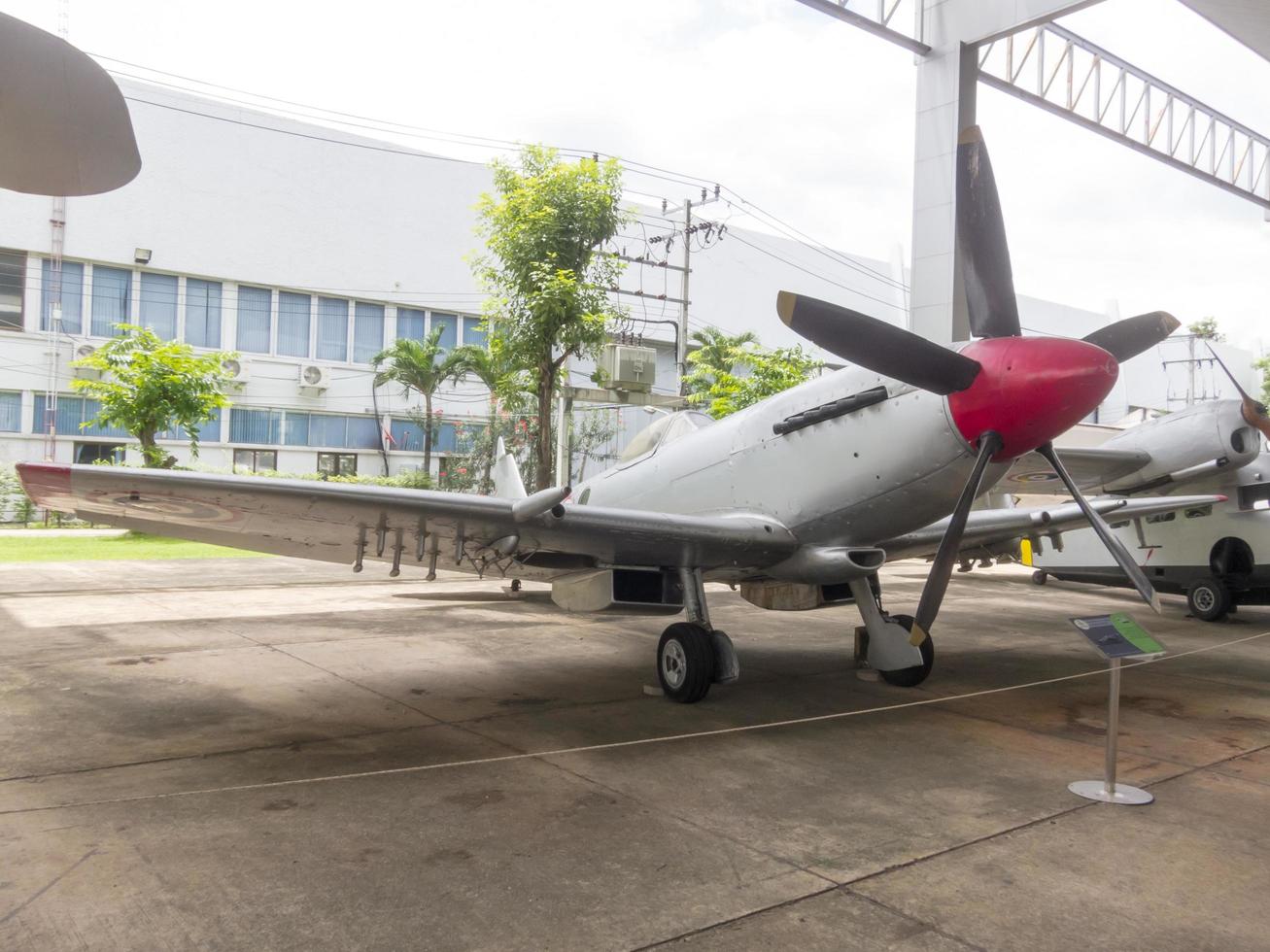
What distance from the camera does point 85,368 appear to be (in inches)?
955

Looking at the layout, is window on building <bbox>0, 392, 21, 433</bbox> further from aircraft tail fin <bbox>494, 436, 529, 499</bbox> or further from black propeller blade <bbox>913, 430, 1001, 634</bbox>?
black propeller blade <bbox>913, 430, 1001, 634</bbox>

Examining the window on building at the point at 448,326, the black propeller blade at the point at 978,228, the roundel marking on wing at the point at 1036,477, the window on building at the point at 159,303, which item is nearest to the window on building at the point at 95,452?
the window on building at the point at 159,303

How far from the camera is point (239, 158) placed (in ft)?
88.1

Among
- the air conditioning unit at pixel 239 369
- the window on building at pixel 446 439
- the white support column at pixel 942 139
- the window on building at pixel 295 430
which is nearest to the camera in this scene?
the white support column at pixel 942 139

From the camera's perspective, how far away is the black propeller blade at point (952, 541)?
4723 mm

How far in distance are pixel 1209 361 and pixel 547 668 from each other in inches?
2112

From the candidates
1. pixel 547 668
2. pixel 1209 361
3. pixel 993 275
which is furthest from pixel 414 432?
pixel 1209 361

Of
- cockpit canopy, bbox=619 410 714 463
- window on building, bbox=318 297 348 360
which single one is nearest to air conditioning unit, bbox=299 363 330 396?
window on building, bbox=318 297 348 360

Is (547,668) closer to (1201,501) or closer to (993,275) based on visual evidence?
(993,275)

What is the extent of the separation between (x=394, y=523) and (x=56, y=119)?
3.03 meters

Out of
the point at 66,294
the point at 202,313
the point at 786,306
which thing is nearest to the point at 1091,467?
the point at 786,306

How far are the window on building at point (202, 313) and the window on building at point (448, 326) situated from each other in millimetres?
7158

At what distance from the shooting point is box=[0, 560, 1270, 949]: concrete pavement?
9.43 ft

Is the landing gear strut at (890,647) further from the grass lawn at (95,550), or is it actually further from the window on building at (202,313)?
the window on building at (202,313)
